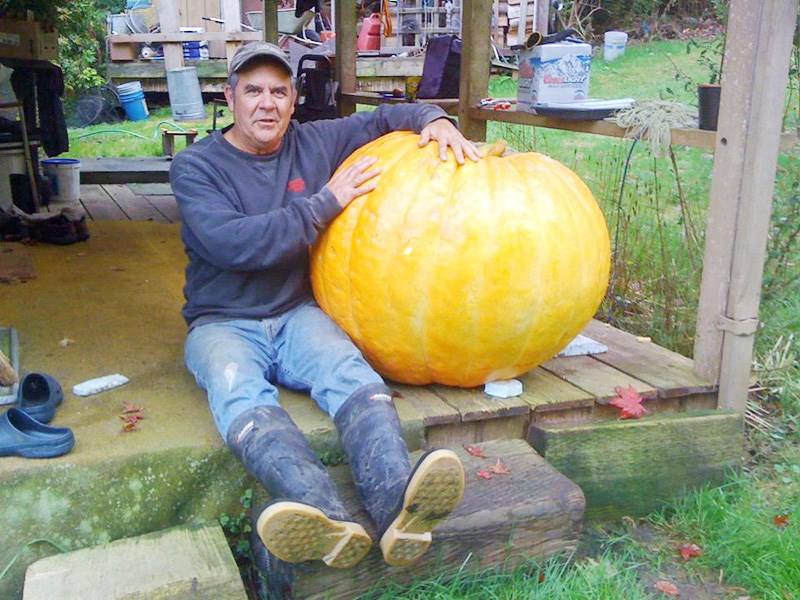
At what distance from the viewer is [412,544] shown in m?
1.91

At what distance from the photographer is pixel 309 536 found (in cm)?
182

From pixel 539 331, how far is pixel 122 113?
11032 mm

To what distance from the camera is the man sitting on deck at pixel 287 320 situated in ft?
Result: 6.24

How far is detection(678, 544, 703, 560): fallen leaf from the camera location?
245 centimetres

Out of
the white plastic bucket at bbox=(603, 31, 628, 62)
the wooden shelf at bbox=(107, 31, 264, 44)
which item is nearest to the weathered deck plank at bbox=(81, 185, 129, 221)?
the wooden shelf at bbox=(107, 31, 264, 44)

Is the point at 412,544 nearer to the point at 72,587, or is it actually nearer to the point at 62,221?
the point at 72,587

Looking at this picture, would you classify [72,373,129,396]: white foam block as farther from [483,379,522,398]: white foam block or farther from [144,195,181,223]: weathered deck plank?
[144,195,181,223]: weathered deck plank

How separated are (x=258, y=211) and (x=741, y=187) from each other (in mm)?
→ 1477

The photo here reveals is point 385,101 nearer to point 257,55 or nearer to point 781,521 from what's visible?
point 257,55

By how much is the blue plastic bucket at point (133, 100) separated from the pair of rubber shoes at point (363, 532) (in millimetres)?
11089

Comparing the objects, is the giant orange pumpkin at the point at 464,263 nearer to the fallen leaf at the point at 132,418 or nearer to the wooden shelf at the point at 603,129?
the wooden shelf at the point at 603,129

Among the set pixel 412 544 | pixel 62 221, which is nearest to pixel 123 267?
pixel 62 221

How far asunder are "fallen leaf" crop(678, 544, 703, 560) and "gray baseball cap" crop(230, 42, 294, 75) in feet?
6.06

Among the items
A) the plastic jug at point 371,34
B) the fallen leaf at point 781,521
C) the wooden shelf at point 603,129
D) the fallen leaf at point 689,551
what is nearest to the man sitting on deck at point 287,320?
the wooden shelf at point 603,129
